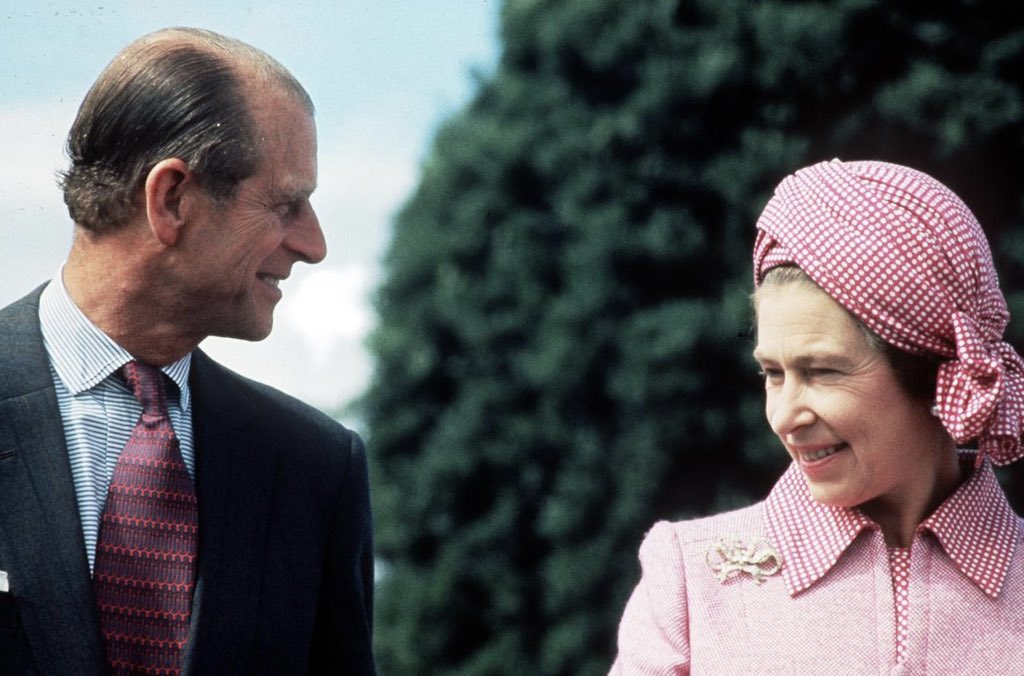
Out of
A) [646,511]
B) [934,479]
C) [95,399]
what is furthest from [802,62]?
[95,399]

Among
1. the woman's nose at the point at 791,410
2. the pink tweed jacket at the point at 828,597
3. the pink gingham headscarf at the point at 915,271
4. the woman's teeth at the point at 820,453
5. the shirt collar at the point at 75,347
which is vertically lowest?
the pink tweed jacket at the point at 828,597

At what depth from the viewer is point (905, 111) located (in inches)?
217

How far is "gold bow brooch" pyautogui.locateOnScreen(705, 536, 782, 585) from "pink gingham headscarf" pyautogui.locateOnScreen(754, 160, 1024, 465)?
1.44ft

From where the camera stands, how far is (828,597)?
322cm

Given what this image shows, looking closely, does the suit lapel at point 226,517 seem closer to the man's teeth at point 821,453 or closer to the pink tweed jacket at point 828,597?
the pink tweed jacket at point 828,597

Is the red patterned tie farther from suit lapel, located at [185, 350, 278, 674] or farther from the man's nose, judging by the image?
the man's nose

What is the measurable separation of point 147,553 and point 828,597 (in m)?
1.28

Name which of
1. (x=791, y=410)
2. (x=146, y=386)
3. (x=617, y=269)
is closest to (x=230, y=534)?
(x=146, y=386)

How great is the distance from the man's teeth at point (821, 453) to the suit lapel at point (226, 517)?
1103 millimetres

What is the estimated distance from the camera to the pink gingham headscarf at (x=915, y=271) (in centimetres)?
304

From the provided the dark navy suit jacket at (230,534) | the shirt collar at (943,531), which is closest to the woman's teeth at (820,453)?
the shirt collar at (943,531)

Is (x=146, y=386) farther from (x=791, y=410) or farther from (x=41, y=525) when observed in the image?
(x=791, y=410)

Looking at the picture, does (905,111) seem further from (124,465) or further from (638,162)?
(124,465)

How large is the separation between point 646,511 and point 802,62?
153cm
